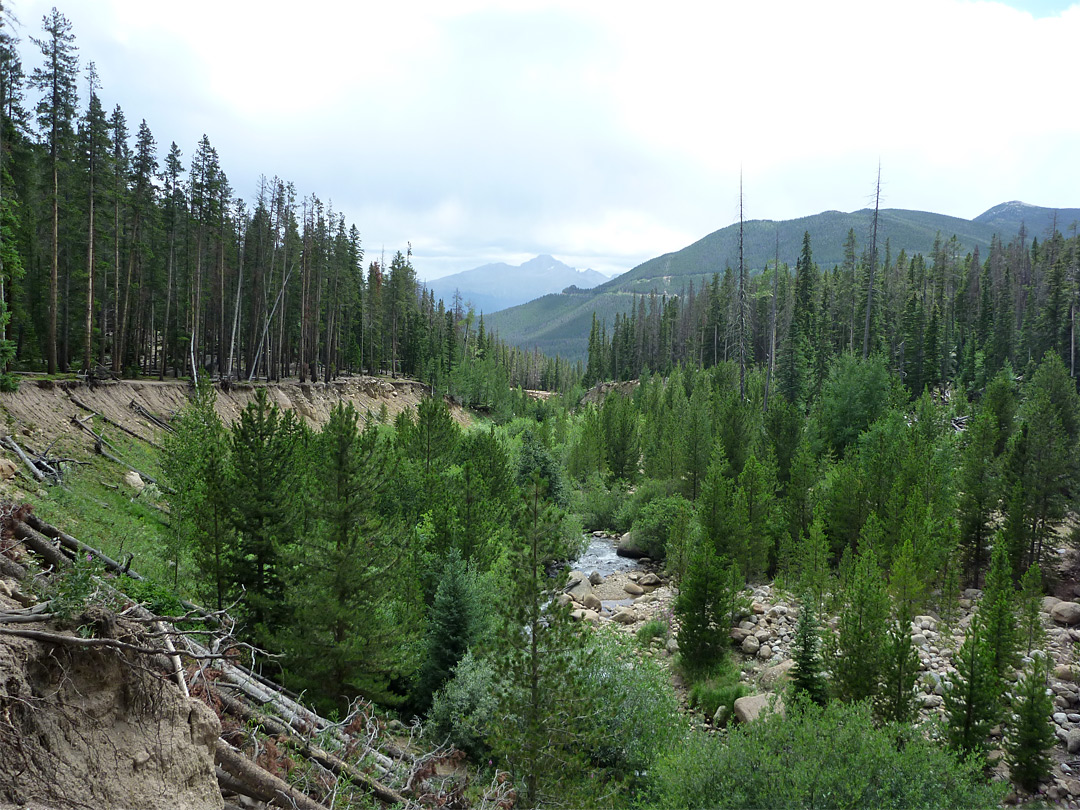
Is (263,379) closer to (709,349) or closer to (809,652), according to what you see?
(809,652)

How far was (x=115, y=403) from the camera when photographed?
2928cm

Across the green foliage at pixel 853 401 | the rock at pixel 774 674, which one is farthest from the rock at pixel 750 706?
the green foliage at pixel 853 401

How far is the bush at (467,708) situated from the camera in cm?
1416

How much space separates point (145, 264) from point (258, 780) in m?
47.8

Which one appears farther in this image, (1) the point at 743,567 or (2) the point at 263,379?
(2) the point at 263,379

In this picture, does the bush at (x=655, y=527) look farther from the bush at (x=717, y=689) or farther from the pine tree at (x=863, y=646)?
the pine tree at (x=863, y=646)

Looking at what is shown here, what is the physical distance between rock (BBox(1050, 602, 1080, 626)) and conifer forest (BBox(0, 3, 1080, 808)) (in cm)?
10

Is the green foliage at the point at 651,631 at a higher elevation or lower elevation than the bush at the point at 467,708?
lower

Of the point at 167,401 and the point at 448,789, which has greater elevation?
the point at 167,401

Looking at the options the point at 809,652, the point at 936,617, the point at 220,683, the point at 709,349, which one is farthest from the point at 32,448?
the point at 709,349

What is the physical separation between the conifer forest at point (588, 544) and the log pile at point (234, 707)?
41.5 inches

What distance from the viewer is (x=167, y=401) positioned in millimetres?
33562

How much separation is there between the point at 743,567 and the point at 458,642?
49.0 ft

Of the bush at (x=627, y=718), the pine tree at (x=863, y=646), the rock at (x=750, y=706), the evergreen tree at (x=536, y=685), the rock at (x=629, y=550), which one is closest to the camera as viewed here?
the evergreen tree at (x=536, y=685)
